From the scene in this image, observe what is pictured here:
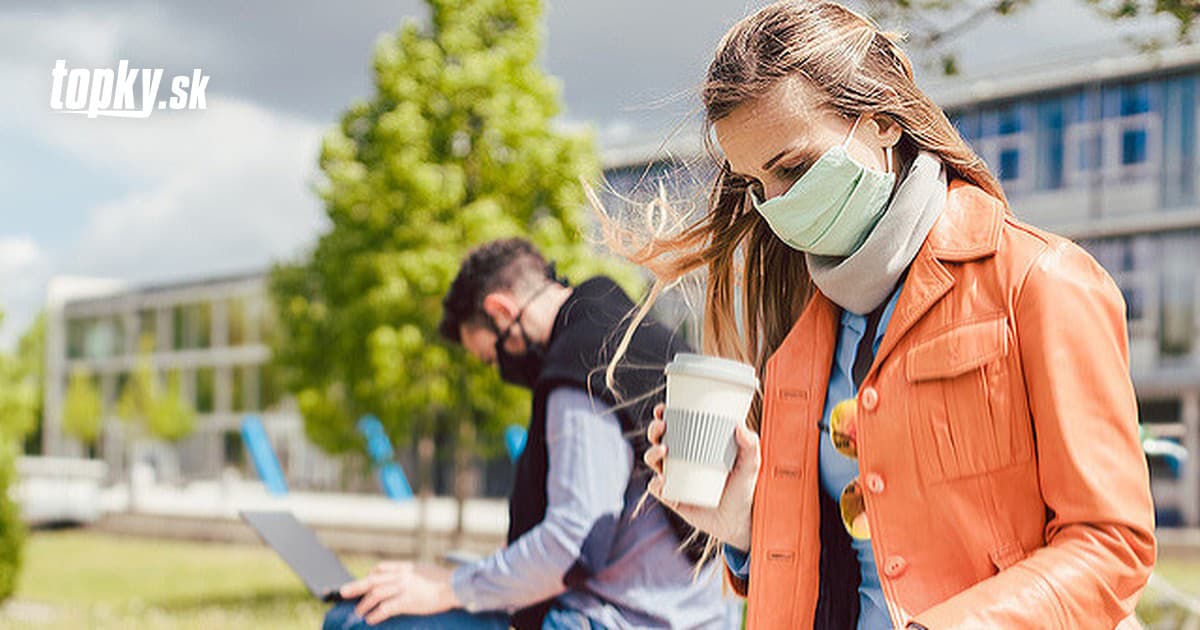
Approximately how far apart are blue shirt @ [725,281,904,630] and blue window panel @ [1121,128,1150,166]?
99.5 ft

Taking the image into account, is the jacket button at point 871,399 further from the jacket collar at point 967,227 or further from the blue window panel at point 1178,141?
the blue window panel at point 1178,141

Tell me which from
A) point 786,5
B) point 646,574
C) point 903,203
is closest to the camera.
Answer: point 903,203

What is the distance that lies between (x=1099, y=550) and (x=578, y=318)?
1.77m

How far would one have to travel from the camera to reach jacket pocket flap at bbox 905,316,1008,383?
1.54 m

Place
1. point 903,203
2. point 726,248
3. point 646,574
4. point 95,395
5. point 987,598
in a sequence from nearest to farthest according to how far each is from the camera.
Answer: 1. point 987,598
2. point 903,203
3. point 726,248
4. point 646,574
5. point 95,395

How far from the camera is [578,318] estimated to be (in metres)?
3.10

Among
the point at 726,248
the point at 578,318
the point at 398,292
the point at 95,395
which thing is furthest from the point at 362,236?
the point at 95,395

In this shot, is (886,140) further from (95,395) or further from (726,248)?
(95,395)

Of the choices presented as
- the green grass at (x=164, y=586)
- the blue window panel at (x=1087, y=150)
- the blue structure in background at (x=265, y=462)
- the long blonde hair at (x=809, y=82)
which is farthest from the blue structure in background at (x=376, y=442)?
the blue structure in background at (x=265, y=462)

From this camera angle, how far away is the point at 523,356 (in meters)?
3.24

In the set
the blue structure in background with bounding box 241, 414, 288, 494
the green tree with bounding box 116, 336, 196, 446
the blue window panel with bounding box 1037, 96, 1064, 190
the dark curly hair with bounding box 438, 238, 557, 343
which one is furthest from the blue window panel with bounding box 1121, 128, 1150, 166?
the green tree with bounding box 116, 336, 196, 446

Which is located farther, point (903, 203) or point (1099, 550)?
point (903, 203)

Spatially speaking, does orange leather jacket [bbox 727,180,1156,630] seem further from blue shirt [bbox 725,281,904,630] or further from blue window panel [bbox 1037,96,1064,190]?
blue window panel [bbox 1037,96,1064,190]

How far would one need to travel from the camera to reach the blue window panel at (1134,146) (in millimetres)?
29734
